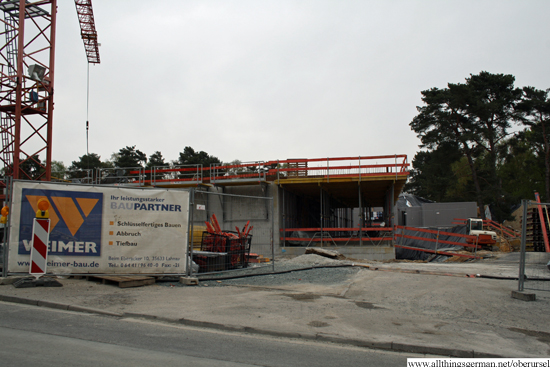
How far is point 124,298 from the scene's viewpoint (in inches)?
307

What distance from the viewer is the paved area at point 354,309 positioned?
5.52 meters

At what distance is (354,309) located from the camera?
24.0ft

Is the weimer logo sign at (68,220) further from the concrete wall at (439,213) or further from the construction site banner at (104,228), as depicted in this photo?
the concrete wall at (439,213)

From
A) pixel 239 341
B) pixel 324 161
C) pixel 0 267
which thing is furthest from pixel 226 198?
pixel 239 341

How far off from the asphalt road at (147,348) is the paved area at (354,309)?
41 centimetres

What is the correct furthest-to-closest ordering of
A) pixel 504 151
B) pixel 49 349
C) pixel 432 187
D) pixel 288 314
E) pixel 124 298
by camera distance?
pixel 432 187, pixel 504 151, pixel 124 298, pixel 288 314, pixel 49 349

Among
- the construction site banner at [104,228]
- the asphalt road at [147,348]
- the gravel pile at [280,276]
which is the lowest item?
the gravel pile at [280,276]

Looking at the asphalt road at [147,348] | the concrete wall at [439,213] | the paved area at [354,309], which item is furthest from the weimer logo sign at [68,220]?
the concrete wall at [439,213]

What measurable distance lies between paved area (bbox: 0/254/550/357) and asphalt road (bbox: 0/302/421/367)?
0.41 m

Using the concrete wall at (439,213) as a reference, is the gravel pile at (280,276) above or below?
below

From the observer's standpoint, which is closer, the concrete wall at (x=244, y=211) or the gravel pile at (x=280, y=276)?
the gravel pile at (x=280, y=276)

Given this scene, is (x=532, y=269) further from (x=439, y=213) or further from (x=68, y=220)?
(x=439, y=213)

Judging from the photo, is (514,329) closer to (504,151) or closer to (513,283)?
(513,283)

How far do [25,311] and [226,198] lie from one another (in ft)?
59.6
